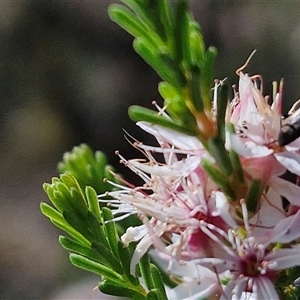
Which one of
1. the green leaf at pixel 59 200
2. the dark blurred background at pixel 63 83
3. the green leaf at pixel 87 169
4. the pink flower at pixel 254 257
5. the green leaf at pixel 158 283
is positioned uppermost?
the dark blurred background at pixel 63 83

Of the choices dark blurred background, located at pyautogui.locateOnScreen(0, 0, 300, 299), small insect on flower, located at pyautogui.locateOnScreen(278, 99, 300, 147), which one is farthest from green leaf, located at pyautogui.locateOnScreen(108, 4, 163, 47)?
dark blurred background, located at pyautogui.locateOnScreen(0, 0, 300, 299)

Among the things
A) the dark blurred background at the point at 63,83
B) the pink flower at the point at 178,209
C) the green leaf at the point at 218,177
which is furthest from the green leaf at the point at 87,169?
the dark blurred background at the point at 63,83

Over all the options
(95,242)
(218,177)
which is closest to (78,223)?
(95,242)

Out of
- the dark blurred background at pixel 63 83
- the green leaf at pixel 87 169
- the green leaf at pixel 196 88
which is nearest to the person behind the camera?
the green leaf at pixel 196 88

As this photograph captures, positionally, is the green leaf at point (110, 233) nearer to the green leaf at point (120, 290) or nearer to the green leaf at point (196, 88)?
the green leaf at point (120, 290)

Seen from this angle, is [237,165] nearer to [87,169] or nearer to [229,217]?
[229,217]

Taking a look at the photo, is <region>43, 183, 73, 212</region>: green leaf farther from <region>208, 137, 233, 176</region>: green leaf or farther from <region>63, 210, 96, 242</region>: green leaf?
<region>208, 137, 233, 176</region>: green leaf

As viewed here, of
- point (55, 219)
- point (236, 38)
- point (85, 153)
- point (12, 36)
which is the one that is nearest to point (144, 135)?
point (236, 38)
